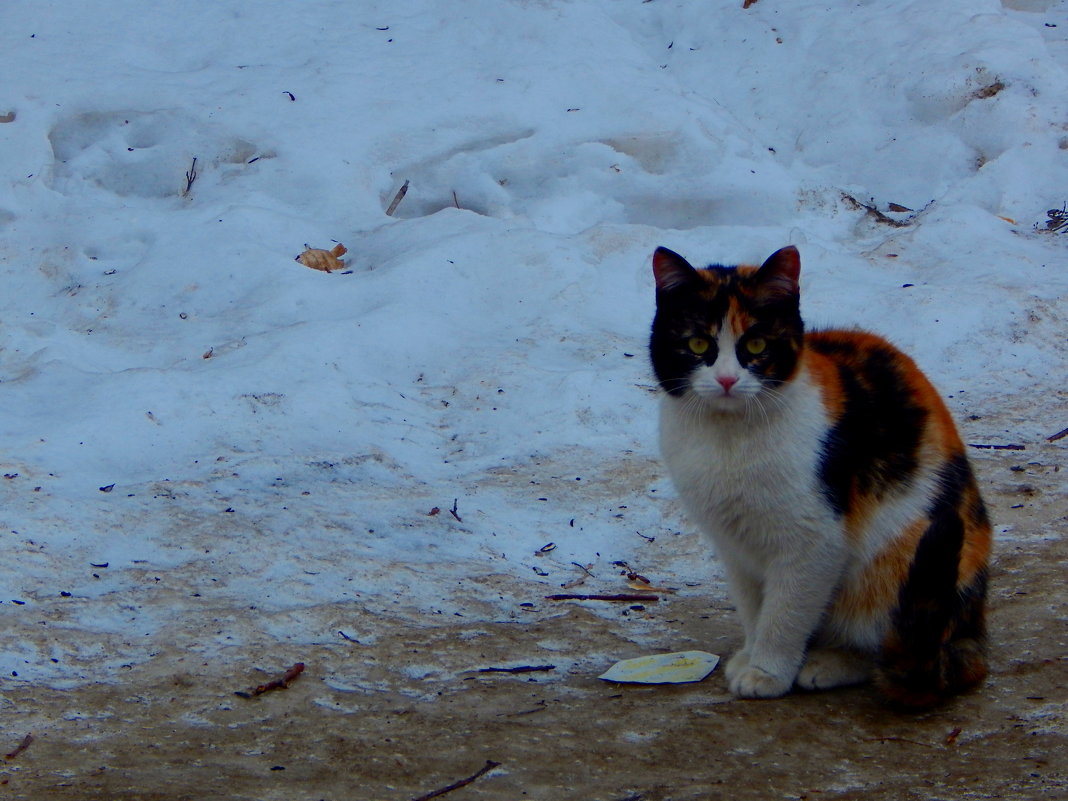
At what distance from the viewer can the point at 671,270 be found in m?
3.38

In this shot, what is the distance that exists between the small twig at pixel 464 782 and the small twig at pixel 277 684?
2.54ft

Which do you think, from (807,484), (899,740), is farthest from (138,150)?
(899,740)

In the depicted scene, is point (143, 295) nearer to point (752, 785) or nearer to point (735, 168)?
point (735, 168)

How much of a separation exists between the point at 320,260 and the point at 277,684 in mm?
3817

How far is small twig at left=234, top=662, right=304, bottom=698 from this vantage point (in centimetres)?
324

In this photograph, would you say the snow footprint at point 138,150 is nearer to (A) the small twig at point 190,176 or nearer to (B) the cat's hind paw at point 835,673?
(A) the small twig at point 190,176

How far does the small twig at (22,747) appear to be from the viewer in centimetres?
278

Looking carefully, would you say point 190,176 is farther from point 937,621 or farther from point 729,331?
point 937,621

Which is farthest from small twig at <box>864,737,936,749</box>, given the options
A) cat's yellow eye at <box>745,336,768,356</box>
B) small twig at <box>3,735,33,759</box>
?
small twig at <box>3,735,33,759</box>

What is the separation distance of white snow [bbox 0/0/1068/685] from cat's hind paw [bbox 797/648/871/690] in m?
1.09

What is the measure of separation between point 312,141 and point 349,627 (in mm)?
4559

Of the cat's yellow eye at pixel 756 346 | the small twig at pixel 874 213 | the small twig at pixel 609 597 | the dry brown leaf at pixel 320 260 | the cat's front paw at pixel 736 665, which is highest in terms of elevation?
the cat's yellow eye at pixel 756 346

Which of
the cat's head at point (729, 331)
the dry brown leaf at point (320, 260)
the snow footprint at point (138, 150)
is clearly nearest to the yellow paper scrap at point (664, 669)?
the cat's head at point (729, 331)

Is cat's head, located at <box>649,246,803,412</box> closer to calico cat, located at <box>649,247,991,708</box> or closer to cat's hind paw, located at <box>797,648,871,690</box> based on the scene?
calico cat, located at <box>649,247,991,708</box>
